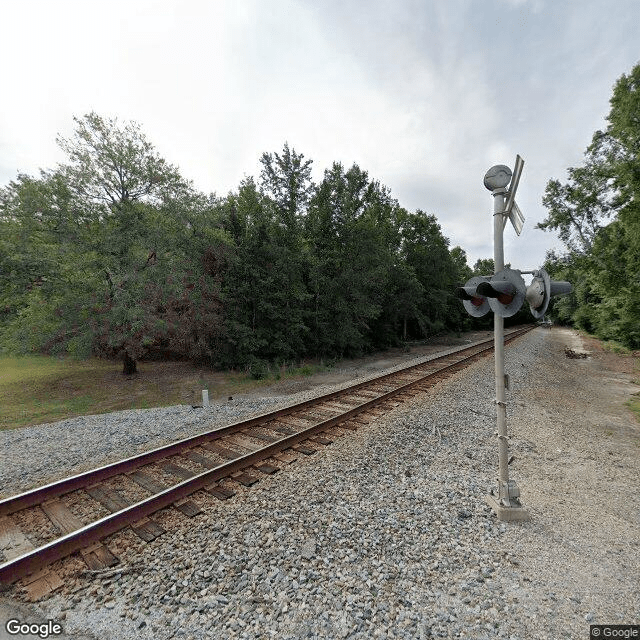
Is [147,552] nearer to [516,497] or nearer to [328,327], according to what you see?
[516,497]

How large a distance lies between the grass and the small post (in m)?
9.99

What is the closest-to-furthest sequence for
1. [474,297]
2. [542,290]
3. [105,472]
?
[542,290], [474,297], [105,472]

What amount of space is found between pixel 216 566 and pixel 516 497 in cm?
363

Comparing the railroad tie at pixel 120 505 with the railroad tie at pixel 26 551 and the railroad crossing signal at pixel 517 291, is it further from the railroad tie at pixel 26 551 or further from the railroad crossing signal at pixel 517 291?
the railroad crossing signal at pixel 517 291

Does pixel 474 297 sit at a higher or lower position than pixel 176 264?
lower

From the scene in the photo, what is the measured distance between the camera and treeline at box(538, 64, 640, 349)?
42.0 feet

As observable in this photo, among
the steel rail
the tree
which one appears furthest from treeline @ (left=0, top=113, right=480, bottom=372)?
the steel rail

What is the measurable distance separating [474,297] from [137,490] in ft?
18.0

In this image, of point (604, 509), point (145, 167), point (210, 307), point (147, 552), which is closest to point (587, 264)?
point (604, 509)

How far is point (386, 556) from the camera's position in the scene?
320 centimetres

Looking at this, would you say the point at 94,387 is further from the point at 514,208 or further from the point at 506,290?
the point at 514,208

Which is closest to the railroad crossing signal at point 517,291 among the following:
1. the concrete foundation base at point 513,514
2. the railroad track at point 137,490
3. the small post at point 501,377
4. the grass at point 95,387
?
Answer: the small post at point 501,377

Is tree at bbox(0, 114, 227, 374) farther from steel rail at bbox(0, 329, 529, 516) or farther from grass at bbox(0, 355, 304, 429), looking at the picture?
steel rail at bbox(0, 329, 529, 516)

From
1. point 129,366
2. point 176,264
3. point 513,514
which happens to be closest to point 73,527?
point 513,514
